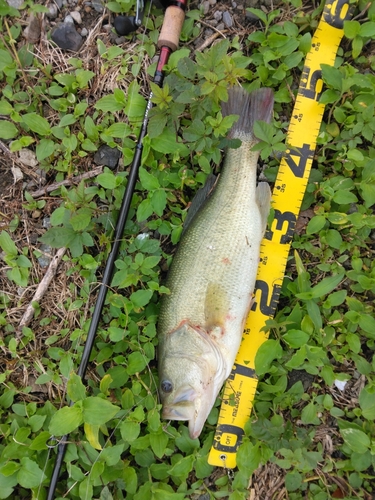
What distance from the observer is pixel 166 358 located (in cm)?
287

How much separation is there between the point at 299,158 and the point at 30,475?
3.16m

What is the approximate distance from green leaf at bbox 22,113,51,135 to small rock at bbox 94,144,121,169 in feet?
1.44

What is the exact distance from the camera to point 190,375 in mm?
2768

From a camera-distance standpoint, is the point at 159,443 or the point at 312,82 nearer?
the point at 159,443

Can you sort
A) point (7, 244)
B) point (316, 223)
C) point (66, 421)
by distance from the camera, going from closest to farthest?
point (66, 421), point (316, 223), point (7, 244)

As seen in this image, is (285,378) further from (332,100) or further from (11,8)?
(11,8)

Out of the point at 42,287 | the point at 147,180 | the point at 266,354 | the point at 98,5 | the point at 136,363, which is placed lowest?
the point at 136,363

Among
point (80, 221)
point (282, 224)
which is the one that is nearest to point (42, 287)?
point (80, 221)

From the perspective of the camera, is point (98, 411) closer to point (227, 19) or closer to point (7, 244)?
point (7, 244)

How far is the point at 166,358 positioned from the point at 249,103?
2.06 metres

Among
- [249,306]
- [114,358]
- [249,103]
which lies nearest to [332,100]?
[249,103]

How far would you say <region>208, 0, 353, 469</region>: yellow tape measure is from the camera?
10.3 ft

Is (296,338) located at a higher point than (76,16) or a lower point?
lower

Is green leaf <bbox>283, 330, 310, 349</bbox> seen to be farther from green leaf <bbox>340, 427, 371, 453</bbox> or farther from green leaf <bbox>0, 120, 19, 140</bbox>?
green leaf <bbox>0, 120, 19, 140</bbox>
